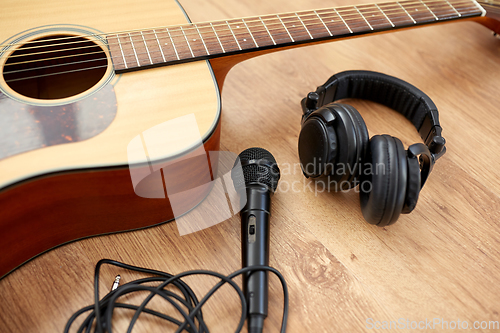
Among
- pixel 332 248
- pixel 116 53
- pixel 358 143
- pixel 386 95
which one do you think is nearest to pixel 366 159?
pixel 358 143

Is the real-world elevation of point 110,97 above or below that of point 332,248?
above

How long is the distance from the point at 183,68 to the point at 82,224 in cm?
36

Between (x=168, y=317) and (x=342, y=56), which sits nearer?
(x=168, y=317)

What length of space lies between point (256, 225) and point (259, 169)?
11cm

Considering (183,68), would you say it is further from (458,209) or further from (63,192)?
(458,209)

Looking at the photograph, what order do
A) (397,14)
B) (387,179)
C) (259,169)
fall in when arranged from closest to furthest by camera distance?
(387,179) < (259,169) < (397,14)

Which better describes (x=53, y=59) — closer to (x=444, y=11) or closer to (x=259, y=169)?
(x=259, y=169)

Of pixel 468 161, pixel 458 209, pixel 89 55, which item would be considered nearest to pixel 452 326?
pixel 458 209

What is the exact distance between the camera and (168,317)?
61cm

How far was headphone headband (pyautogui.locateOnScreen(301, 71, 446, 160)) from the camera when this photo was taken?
80 cm

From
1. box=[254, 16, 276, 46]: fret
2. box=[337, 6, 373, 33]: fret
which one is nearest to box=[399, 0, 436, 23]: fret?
box=[337, 6, 373, 33]: fret

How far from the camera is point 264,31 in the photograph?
2.69ft

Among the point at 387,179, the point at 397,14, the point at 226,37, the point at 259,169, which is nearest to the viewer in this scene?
the point at 387,179

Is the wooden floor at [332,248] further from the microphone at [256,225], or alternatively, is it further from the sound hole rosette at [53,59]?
the sound hole rosette at [53,59]
